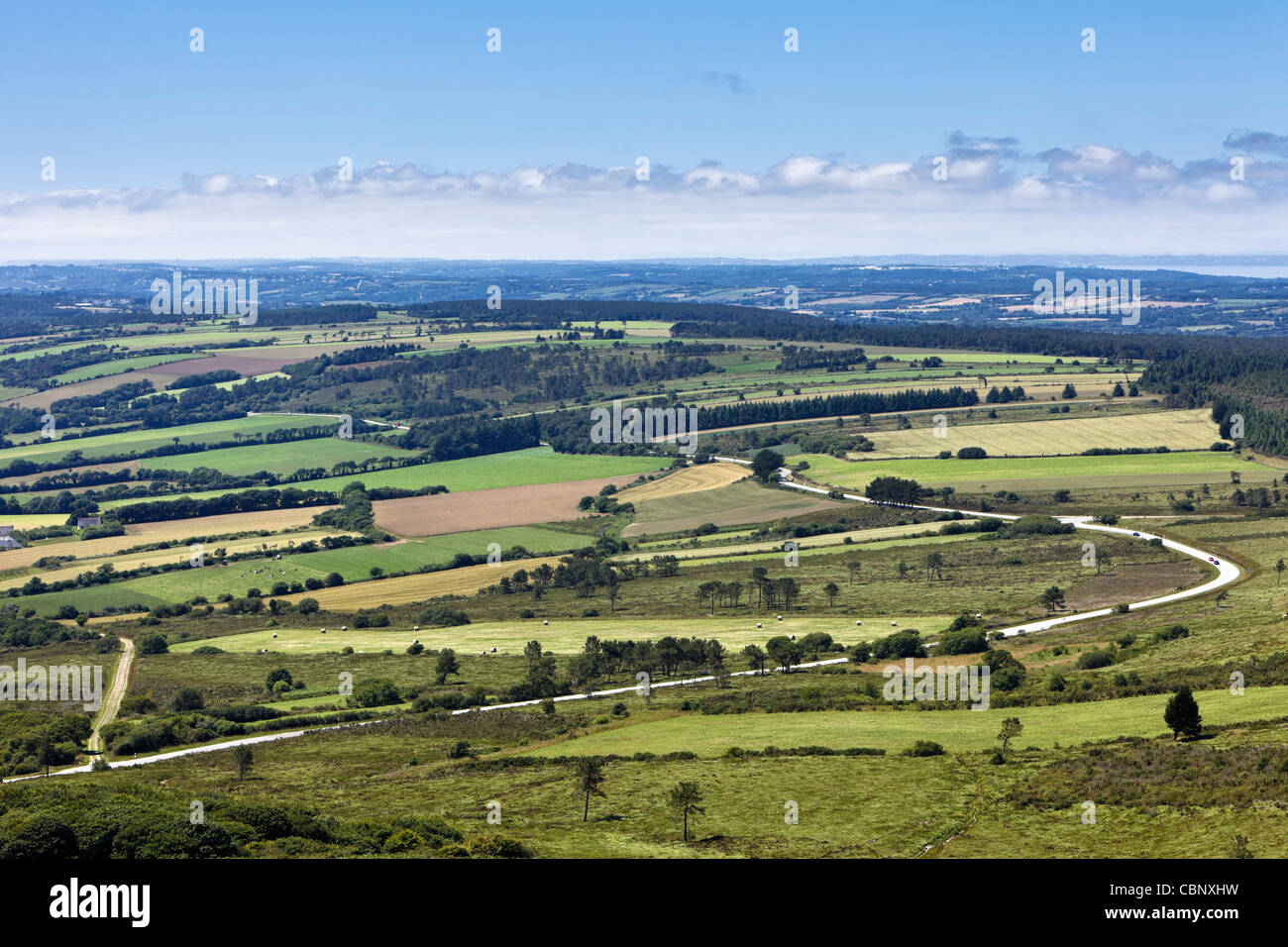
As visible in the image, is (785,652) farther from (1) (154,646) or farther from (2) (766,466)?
(2) (766,466)

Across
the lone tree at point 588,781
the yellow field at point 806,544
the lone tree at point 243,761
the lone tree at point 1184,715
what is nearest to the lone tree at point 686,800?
the lone tree at point 588,781

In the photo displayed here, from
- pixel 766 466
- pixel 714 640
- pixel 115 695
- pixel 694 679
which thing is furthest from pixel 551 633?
pixel 766 466

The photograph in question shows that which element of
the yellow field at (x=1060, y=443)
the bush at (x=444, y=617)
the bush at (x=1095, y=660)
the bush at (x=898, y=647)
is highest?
the yellow field at (x=1060, y=443)

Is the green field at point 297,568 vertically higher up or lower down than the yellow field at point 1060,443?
lower down

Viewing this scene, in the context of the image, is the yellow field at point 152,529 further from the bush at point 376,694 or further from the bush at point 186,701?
the bush at point 376,694
